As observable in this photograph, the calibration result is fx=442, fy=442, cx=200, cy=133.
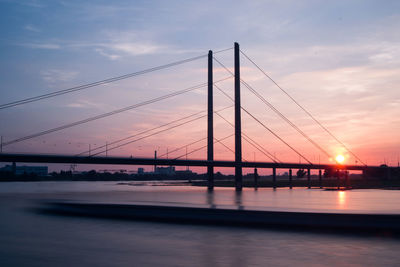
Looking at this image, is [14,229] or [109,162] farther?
[109,162]

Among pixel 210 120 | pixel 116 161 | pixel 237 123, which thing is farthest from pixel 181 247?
pixel 116 161

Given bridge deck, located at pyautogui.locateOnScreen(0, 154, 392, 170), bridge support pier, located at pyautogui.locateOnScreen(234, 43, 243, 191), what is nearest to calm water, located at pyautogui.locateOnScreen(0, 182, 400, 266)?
bridge support pier, located at pyautogui.locateOnScreen(234, 43, 243, 191)

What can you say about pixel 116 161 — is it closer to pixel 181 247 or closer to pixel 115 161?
pixel 115 161

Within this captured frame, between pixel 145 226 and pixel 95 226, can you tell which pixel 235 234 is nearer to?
pixel 145 226

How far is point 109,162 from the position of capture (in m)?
64.4

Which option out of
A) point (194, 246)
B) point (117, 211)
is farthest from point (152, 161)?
point (194, 246)

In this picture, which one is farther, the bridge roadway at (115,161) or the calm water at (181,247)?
the bridge roadway at (115,161)

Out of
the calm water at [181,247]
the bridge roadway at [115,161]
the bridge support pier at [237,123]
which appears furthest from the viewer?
the bridge support pier at [237,123]

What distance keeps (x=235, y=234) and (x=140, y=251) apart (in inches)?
171

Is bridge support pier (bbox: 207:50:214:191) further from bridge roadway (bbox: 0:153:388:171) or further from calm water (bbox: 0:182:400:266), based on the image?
calm water (bbox: 0:182:400:266)

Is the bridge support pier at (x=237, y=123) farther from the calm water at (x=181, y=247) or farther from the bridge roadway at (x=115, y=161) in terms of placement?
the calm water at (x=181, y=247)

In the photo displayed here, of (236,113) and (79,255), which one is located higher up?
(236,113)

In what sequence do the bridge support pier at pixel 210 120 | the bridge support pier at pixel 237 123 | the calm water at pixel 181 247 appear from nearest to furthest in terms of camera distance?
the calm water at pixel 181 247, the bridge support pier at pixel 237 123, the bridge support pier at pixel 210 120

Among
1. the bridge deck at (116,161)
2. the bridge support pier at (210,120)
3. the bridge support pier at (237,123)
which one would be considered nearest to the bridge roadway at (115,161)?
the bridge deck at (116,161)
